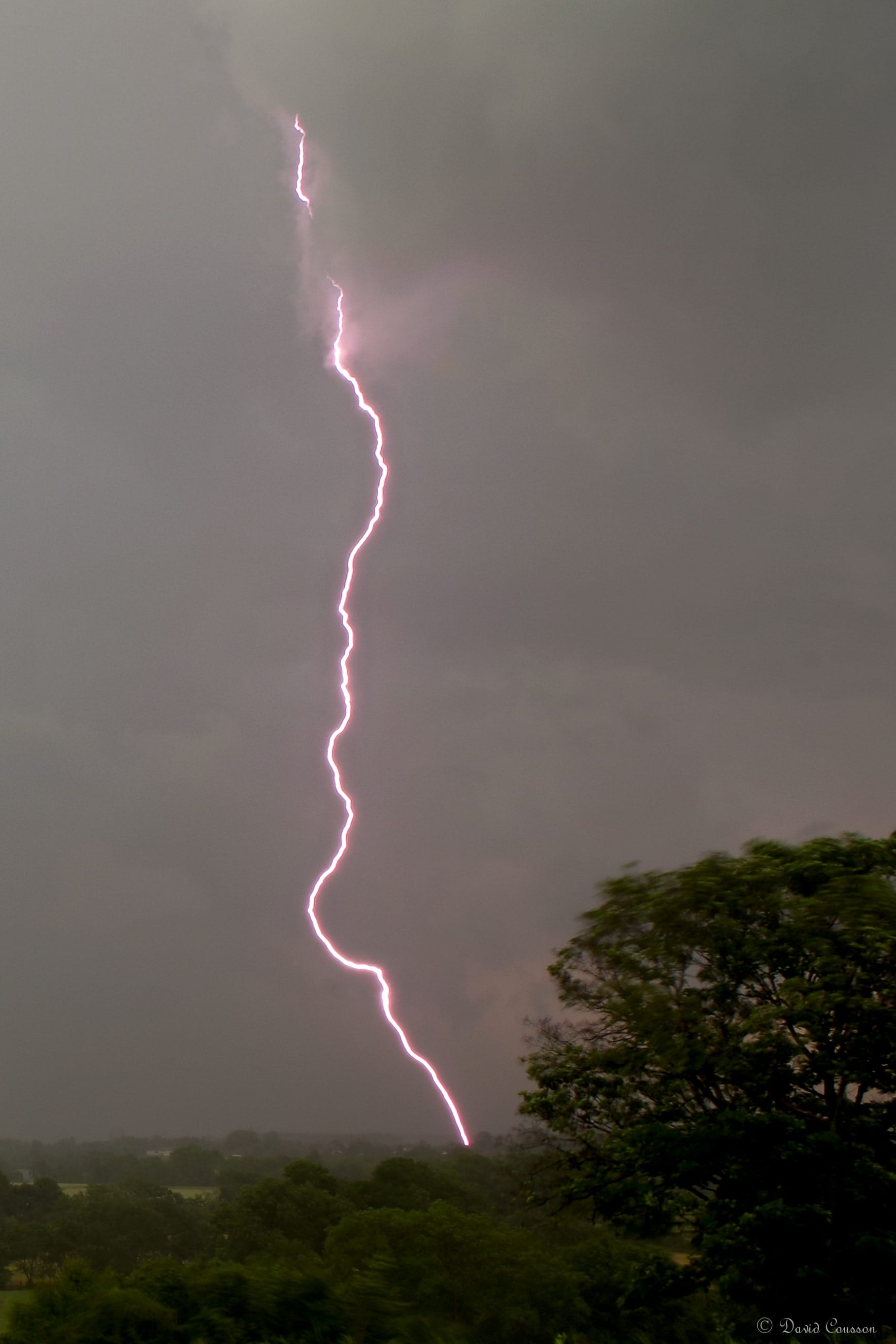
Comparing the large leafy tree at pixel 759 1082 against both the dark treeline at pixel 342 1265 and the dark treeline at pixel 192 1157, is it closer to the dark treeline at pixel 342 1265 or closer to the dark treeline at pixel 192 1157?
the dark treeline at pixel 342 1265

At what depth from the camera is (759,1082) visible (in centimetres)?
1456

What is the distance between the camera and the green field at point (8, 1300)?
9797mm

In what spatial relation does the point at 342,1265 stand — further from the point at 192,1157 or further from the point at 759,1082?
the point at 192,1157

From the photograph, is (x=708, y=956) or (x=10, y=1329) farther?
(x=708, y=956)

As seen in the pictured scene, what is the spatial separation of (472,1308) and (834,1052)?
77.9 feet

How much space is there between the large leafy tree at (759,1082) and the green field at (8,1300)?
9.69 metres

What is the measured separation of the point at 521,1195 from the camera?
19141mm

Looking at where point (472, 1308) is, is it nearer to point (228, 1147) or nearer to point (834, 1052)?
point (834, 1052)

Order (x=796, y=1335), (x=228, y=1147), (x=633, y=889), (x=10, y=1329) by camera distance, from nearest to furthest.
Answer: (x=10, y=1329) < (x=796, y=1335) < (x=633, y=889) < (x=228, y=1147)

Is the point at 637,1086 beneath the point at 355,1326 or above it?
above

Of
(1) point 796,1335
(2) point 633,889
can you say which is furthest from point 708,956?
(1) point 796,1335

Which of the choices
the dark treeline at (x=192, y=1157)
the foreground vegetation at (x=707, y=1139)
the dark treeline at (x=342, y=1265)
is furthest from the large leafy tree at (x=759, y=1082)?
the dark treeline at (x=192, y=1157)

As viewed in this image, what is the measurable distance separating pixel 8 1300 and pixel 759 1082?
1137 cm

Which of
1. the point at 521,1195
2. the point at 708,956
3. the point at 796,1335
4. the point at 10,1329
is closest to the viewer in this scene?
the point at 10,1329
